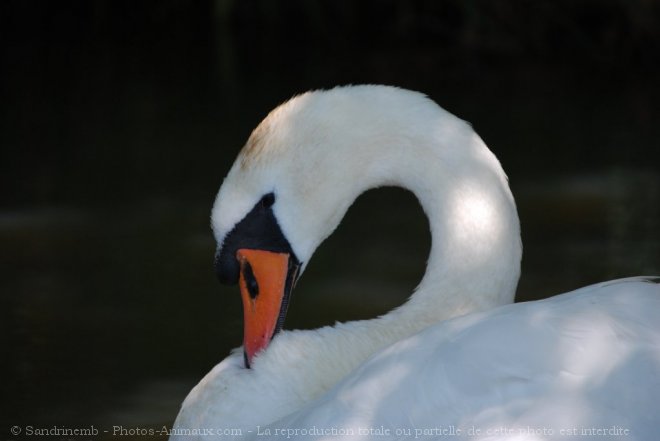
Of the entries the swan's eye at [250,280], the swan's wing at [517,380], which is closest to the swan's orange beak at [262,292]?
A: the swan's eye at [250,280]

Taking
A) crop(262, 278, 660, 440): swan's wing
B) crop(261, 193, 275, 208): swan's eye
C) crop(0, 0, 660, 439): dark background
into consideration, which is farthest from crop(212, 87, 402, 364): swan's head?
crop(0, 0, 660, 439): dark background

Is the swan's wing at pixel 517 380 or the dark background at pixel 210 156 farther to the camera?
the dark background at pixel 210 156

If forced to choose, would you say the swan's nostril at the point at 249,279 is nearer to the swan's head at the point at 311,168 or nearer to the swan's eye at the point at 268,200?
the swan's head at the point at 311,168

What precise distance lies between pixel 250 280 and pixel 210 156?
2.88 m

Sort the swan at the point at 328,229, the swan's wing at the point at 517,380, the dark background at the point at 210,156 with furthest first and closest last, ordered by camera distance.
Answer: the dark background at the point at 210,156 < the swan at the point at 328,229 < the swan's wing at the point at 517,380

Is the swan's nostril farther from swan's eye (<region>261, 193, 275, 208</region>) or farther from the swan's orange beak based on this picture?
swan's eye (<region>261, 193, 275, 208</region>)

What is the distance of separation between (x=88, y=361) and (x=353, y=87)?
1.31m

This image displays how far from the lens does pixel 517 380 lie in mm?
2016

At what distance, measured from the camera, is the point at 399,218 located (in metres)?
4.80

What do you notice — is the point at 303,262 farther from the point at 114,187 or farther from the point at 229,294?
the point at 114,187

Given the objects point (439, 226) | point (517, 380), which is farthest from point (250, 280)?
point (517, 380)

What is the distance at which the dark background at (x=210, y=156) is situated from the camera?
3727 millimetres

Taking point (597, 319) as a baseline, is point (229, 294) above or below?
above

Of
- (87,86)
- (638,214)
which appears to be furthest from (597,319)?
(87,86)
